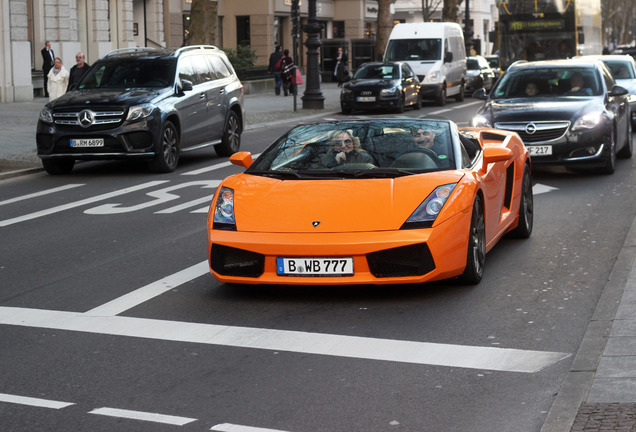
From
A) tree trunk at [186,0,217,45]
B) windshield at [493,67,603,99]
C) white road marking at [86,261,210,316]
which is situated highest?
tree trunk at [186,0,217,45]

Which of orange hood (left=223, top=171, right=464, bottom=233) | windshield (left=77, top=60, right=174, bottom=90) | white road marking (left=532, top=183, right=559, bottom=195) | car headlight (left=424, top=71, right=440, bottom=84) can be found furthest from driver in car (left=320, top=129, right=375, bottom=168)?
car headlight (left=424, top=71, right=440, bottom=84)

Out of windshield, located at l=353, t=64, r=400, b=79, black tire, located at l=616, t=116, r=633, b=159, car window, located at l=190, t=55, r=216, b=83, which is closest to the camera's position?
black tire, located at l=616, t=116, r=633, b=159

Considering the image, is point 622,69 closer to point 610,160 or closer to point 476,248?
point 610,160

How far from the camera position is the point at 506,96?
656 inches

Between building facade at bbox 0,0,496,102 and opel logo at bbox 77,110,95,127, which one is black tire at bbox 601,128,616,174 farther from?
building facade at bbox 0,0,496,102

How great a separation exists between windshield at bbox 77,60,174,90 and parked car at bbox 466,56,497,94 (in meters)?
27.2

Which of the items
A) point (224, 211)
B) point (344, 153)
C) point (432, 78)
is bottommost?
point (224, 211)

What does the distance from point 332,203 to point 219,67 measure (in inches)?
498

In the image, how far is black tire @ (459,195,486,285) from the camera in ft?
26.9

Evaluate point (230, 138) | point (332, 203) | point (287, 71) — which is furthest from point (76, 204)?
point (287, 71)

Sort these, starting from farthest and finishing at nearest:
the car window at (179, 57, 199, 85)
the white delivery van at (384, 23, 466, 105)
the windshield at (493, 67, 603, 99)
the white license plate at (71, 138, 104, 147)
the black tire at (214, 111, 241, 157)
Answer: the white delivery van at (384, 23, 466, 105) < the black tire at (214, 111, 241, 157) < the car window at (179, 57, 199, 85) < the white license plate at (71, 138, 104, 147) < the windshield at (493, 67, 603, 99)

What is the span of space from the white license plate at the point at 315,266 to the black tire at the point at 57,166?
10.4 m

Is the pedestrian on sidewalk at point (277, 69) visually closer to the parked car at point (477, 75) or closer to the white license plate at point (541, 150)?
the parked car at point (477, 75)

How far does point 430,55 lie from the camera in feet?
127
